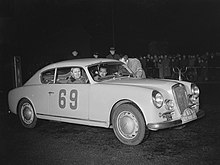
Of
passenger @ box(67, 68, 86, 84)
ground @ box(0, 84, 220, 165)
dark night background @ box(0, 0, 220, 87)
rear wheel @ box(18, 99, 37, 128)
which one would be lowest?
ground @ box(0, 84, 220, 165)

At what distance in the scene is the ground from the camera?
3783 millimetres

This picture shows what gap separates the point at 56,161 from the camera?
12.5 ft

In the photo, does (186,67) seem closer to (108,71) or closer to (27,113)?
(108,71)

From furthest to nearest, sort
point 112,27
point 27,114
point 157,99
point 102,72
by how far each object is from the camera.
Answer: point 112,27, point 27,114, point 102,72, point 157,99

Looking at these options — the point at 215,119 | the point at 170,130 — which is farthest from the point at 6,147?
the point at 215,119

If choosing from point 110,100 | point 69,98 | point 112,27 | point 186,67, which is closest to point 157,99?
point 110,100

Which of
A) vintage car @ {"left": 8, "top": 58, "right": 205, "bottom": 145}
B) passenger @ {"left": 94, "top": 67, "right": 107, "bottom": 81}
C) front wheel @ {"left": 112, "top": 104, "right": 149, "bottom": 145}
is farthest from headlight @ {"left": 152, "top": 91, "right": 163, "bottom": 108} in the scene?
passenger @ {"left": 94, "top": 67, "right": 107, "bottom": 81}

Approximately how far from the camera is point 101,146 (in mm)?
4410

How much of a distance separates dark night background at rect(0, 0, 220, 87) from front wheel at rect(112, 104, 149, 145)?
1002 cm

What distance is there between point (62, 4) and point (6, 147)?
13.9m

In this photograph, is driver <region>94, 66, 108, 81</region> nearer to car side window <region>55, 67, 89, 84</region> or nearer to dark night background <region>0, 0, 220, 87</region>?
car side window <region>55, 67, 89, 84</region>

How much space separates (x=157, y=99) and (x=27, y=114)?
115 inches

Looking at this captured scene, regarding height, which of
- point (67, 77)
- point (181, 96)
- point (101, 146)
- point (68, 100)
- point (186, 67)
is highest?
point (67, 77)

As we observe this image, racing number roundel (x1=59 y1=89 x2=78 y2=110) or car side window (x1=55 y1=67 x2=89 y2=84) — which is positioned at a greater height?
car side window (x1=55 y1=67 x2=89 y2=84)
